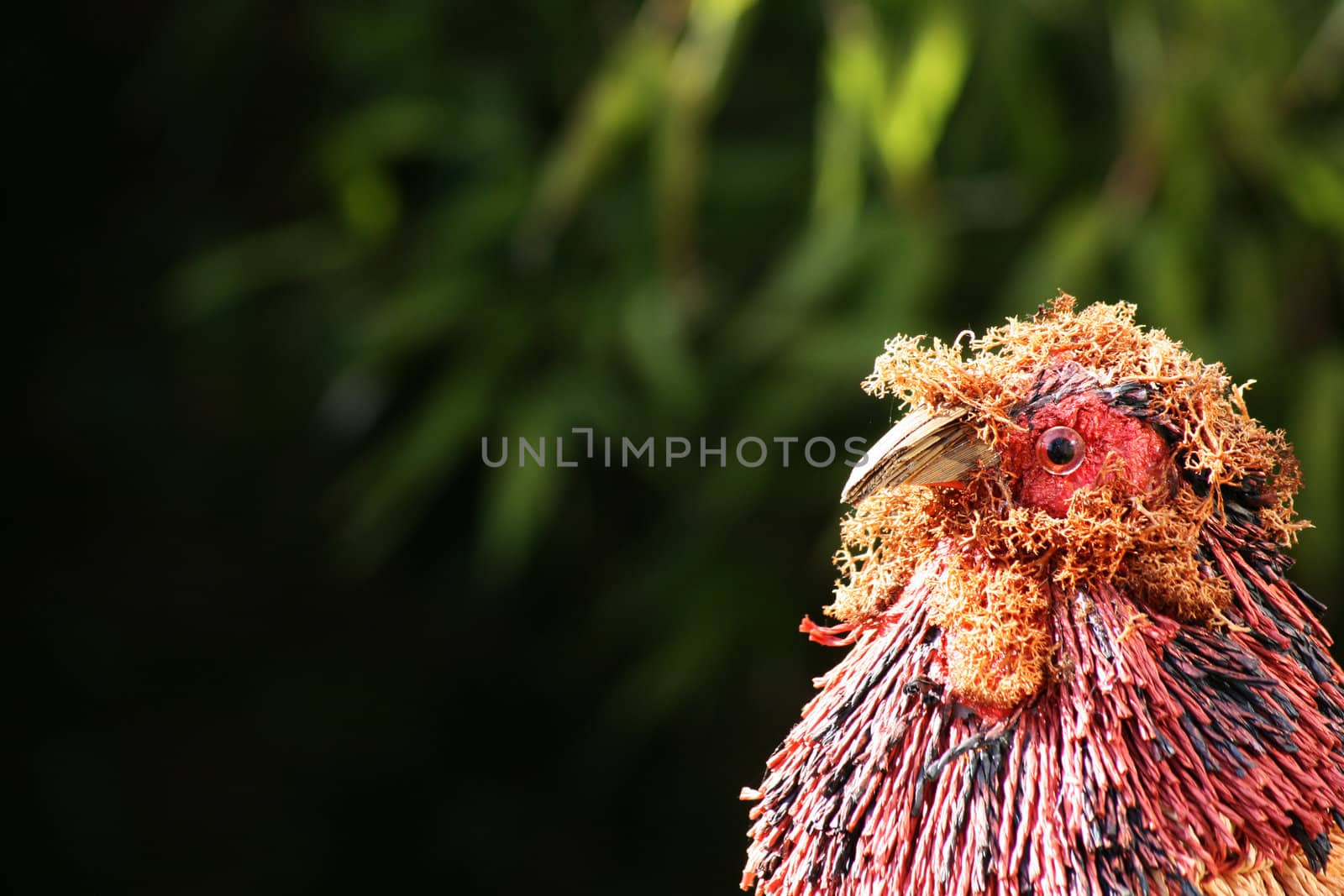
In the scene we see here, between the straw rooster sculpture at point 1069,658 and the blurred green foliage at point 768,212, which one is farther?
the blurred green foliage at point 768,212

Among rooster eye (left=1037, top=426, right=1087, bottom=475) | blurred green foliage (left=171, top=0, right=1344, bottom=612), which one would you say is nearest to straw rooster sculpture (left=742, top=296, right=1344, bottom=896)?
rooster eye (left=1037, top=426, right=1087, bottom=475)

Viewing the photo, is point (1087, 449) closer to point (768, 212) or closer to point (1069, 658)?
point (1069, 658)

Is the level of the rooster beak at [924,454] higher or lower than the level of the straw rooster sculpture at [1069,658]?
higher

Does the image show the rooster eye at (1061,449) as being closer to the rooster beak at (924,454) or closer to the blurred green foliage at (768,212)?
the rooster beak at (924,454)

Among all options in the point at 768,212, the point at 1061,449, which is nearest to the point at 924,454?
the point at 1061,449

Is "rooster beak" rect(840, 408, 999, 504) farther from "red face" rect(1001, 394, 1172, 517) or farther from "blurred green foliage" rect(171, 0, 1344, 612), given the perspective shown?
"blurred green foliage" rect(171, 0, 1344, 612)

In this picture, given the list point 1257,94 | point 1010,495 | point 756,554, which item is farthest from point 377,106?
point 1010,495

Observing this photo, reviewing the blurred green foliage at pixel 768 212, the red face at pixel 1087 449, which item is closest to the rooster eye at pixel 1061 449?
the red face at pixel 1087 449

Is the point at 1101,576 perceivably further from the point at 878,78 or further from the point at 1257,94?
the point at 1257,94
